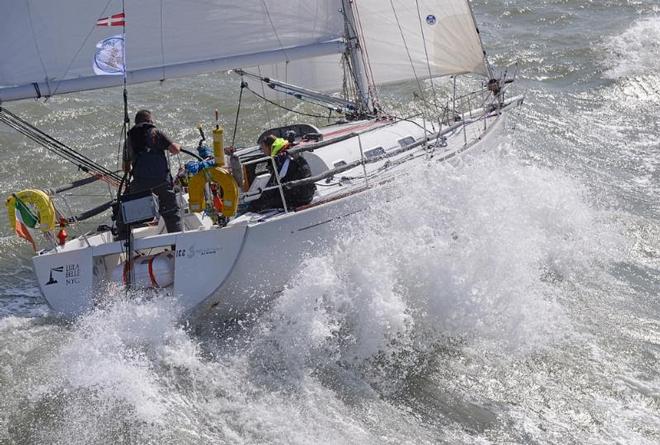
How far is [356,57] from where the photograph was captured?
37.7 ft

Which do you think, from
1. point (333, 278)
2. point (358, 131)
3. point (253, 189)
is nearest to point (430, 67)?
point (358, 131)

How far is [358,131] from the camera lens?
37.7ft

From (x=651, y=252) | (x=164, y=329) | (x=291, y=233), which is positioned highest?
(x=291, y=233)

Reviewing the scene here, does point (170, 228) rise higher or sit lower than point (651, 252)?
higher

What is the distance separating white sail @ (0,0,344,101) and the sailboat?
11mm

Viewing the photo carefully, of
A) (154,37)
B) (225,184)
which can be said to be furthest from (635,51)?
(225,184)

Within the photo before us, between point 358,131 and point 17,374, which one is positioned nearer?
point 17,374

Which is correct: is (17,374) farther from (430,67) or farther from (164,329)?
(430,67)

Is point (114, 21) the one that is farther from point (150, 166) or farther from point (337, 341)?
point (337, 341)

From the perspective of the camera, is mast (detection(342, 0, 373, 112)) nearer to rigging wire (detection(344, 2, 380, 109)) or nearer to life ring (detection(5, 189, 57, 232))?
rigging wire (detection(344, 2, 380, 109))

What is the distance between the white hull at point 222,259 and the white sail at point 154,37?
5.33 feet

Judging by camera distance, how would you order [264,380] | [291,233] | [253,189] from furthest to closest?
[253,189] < [291,233] < [264,380]

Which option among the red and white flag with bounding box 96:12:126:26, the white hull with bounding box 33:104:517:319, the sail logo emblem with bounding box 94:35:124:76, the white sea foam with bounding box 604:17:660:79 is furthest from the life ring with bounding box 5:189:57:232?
the white sea foam with bounding box 604:17:660:79

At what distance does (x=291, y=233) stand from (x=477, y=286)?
79.9 inches
